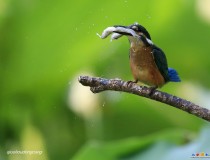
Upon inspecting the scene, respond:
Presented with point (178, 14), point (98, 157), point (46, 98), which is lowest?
point (98, 157)

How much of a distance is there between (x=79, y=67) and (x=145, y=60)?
510 mm

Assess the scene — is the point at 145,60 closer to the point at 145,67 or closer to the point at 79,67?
the point at 145,67

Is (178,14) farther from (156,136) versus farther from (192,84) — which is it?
(156,136)

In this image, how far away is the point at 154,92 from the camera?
0.53 m

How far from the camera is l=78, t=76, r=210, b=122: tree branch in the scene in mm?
483

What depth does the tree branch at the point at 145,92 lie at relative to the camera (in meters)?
0.48

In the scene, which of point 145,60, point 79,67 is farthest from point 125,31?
point 79,67

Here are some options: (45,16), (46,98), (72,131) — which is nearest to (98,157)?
(72,131)

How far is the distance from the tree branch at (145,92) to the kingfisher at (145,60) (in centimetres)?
3

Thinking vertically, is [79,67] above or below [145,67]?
above

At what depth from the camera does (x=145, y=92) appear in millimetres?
516

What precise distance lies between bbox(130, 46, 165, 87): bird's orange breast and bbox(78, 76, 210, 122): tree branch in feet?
0.09

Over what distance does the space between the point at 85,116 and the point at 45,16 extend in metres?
0.24

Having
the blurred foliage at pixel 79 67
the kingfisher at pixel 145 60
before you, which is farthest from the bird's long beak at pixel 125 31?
the blurred foliage at pixel 79 67
